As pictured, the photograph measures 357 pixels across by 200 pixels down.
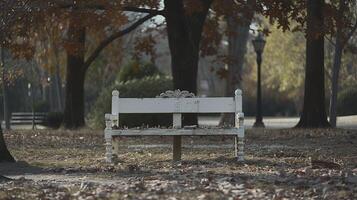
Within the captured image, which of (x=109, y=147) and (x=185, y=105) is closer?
(x=109, y=147)

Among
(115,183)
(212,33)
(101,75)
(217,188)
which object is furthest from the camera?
(101,75)

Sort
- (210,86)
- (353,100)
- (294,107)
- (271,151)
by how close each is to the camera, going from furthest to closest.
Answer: (210,86) < (294,107) < (353,100) < (271,151)

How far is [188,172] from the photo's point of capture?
10484mm

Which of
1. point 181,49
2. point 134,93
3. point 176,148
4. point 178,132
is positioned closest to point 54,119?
point 134,93

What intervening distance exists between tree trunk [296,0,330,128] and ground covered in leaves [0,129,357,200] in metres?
5.88

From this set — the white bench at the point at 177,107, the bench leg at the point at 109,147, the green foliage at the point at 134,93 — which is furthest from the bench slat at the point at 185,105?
the green foliage at the point at 134,93

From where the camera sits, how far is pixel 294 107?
7144 cm

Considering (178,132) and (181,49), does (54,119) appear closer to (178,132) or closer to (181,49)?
(181,49)

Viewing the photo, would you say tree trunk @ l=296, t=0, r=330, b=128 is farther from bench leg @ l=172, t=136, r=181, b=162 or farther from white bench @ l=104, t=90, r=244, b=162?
bench leg @ l=172, t=136, r=181, b=162

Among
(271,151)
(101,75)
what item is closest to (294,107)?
(101,75)

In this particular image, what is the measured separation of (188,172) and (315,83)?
13809 mm

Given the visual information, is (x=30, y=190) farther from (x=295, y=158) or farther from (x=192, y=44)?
(x=192, y=44)

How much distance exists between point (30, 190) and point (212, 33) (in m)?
21.0

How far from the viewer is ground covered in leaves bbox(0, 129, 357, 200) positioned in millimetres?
8453
